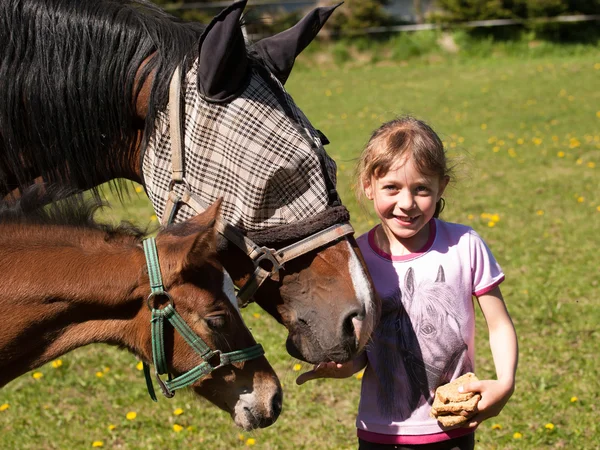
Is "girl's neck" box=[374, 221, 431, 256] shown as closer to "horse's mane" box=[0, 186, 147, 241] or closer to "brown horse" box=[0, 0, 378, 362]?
"brown horse" box=[0, 0, 378, 362]

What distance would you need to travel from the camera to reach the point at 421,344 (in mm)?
2781

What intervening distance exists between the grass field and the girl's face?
278 mm

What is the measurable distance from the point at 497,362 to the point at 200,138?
1.31 metres

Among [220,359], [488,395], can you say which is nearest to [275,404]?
[220,359]

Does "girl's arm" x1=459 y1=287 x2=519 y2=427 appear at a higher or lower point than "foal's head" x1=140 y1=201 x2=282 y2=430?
lower

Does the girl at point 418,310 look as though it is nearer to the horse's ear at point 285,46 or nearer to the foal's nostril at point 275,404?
the foal's nostril at point 275,404

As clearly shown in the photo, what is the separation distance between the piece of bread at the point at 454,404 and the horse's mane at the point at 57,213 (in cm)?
113

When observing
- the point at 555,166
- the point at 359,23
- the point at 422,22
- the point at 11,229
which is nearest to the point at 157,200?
the point at 11,229

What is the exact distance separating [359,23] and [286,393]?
20845 mm

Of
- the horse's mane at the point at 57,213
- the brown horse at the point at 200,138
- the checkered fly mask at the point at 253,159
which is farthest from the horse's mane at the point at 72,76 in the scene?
the horse's mane at the point at 57,213

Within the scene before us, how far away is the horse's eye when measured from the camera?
2289 mm

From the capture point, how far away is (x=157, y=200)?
9.39 ft

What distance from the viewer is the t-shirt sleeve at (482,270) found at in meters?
2.76

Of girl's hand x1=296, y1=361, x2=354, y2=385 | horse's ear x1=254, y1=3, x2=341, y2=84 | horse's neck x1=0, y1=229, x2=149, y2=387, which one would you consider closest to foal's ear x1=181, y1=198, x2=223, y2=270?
horse's neck x1=0, y1=229, x2=149, y2=387
